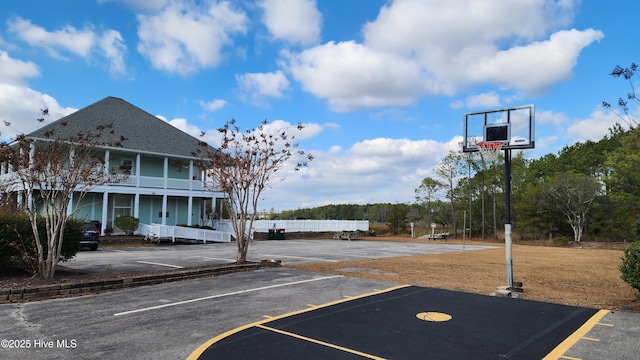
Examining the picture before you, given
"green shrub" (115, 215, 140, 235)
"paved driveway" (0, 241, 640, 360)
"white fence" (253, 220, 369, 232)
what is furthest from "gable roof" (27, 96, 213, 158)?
"paved driveway" (0, 241, 640, 360)

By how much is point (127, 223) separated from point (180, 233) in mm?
3339

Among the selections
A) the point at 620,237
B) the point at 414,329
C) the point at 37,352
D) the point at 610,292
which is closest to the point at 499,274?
the point at 610,292

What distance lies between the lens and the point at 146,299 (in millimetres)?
8211

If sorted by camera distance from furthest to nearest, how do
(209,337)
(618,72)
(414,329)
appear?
(618,72), (414,329), (209,337)

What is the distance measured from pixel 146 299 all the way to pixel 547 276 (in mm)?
11360

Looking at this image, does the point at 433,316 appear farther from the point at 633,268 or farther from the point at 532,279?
the point at 532,279

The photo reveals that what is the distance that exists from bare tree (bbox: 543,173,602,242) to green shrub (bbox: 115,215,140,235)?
33548mm

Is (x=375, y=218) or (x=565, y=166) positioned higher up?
(x=565, y=166)

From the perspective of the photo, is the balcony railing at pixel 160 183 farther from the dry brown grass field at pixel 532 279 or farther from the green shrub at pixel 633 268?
the green shrub at pixel 633 268

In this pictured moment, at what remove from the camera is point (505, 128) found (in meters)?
9.84

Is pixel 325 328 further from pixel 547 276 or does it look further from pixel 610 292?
pixel 547 276

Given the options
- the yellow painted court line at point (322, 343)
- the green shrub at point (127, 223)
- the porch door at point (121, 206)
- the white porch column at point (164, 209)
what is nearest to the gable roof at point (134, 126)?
the white porch column at point (164, 209)

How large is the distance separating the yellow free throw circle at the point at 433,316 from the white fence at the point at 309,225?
2787 cm

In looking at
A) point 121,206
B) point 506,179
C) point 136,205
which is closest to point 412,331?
point 506,179
